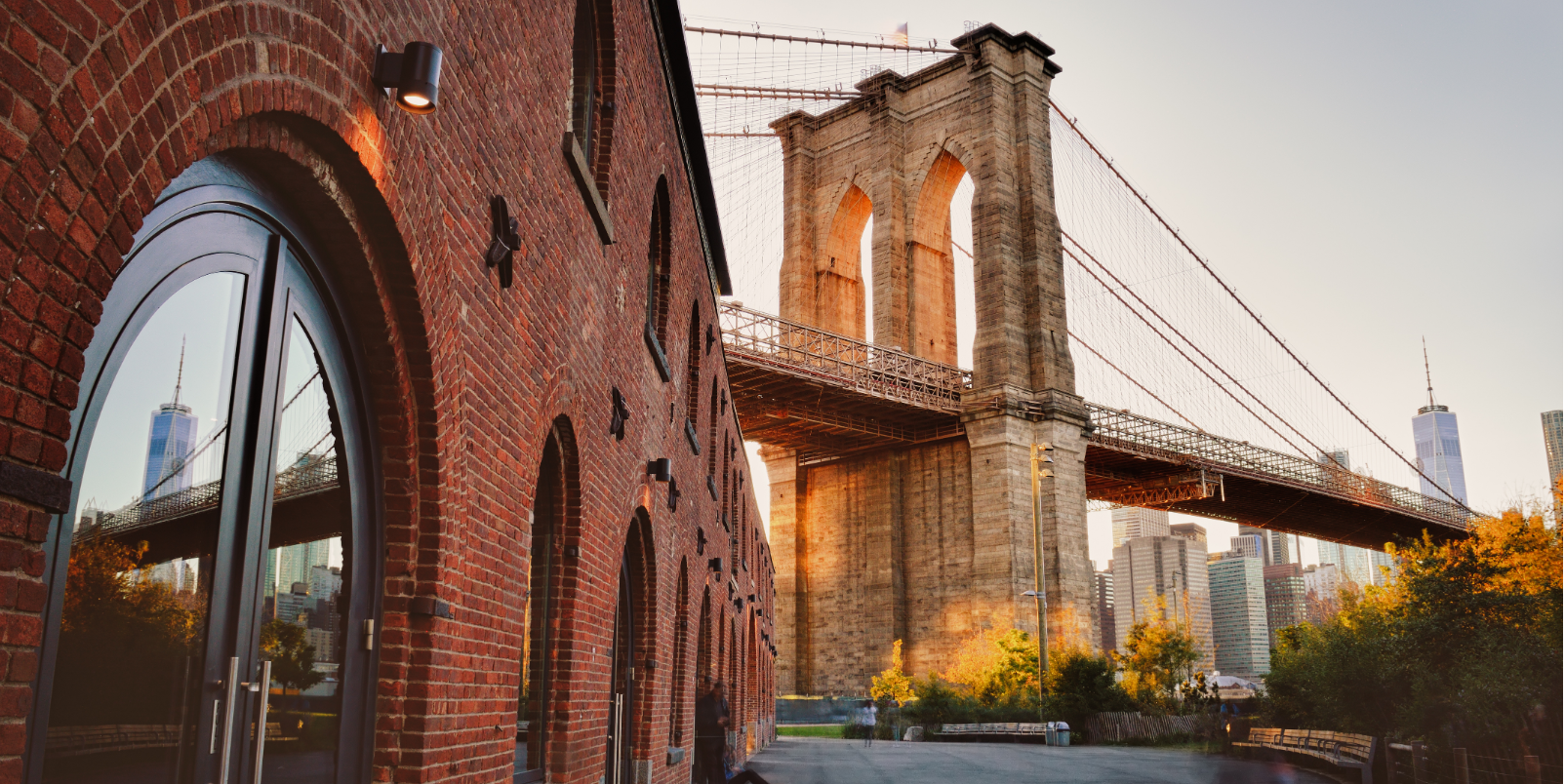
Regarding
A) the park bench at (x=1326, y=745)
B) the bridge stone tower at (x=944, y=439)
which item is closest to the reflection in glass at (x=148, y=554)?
the park bench at (x=1326, y=745)

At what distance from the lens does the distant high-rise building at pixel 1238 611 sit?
177m

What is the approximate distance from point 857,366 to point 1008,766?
20017 mm

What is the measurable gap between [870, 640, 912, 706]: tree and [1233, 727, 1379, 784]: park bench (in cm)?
1954

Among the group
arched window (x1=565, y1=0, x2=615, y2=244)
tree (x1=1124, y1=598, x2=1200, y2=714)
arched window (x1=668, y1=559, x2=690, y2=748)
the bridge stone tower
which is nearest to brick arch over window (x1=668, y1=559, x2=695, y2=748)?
arched window (x1=668, y1=559, x2=690, y2=748)

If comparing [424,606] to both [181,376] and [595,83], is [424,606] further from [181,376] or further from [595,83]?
[595,83]

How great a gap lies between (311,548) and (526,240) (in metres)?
2.00

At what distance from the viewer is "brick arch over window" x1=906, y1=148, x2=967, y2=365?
43875 millimetres

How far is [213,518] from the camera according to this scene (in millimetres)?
3016

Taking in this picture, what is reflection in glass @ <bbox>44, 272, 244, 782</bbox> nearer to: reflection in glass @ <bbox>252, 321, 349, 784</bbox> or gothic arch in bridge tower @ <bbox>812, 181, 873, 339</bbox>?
reflection in glass @ <bbox>252, 321, 349, 784</bbox>

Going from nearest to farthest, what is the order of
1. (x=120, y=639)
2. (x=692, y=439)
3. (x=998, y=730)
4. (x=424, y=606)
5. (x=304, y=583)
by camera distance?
1. (x=120, y=639)
2. (x=304, y=583)
3. (x=424, y=606)
4. (x=692, y=439)
5. (x=998, y=730)

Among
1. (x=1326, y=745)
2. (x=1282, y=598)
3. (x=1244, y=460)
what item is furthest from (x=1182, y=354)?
(x=1282, y=598)

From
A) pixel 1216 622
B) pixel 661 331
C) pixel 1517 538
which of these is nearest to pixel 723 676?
pixel 661 331

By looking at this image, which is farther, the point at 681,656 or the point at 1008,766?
the point at 1008,766

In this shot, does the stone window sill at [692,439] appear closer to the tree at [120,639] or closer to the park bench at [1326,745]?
the park bench at [1326,745]
